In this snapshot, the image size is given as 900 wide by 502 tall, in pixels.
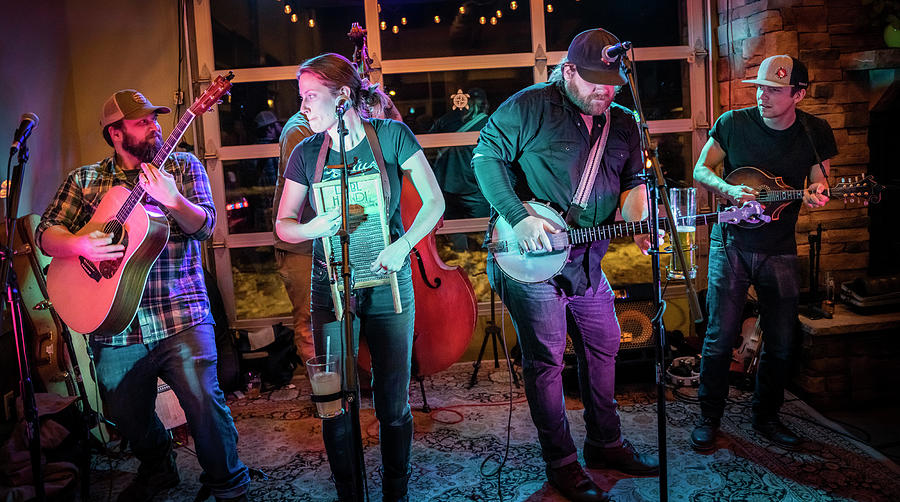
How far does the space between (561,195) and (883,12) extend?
3.49 meters

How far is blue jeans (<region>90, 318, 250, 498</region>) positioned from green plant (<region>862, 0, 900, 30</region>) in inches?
203

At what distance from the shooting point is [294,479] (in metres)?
4.04

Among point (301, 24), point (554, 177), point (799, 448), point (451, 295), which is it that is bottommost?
point (799, 448)

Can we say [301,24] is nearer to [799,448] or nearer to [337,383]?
[337,383]

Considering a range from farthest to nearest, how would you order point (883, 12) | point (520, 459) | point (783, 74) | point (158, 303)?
point (883, 12) < point (520, 459) < point (783, 74) < point (158, 303)

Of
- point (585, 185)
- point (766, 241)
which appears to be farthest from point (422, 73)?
point (766, 241)

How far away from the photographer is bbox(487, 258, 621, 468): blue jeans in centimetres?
343

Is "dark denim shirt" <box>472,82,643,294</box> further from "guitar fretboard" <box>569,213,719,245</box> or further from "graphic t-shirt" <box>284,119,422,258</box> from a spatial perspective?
"graphic t-shirt" <box>284,119,422,258</box>

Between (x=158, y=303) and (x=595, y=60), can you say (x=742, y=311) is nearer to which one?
(x=595, y=60)

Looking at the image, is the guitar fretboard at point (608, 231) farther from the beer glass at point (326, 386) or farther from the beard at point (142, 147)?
the beard at point (142, 147)

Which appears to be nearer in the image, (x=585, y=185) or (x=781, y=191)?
(x=585, y=185)

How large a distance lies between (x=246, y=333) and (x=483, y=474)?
108 inches

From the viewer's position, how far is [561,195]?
11.2ft

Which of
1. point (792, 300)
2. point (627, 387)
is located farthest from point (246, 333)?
point (792, 300)
